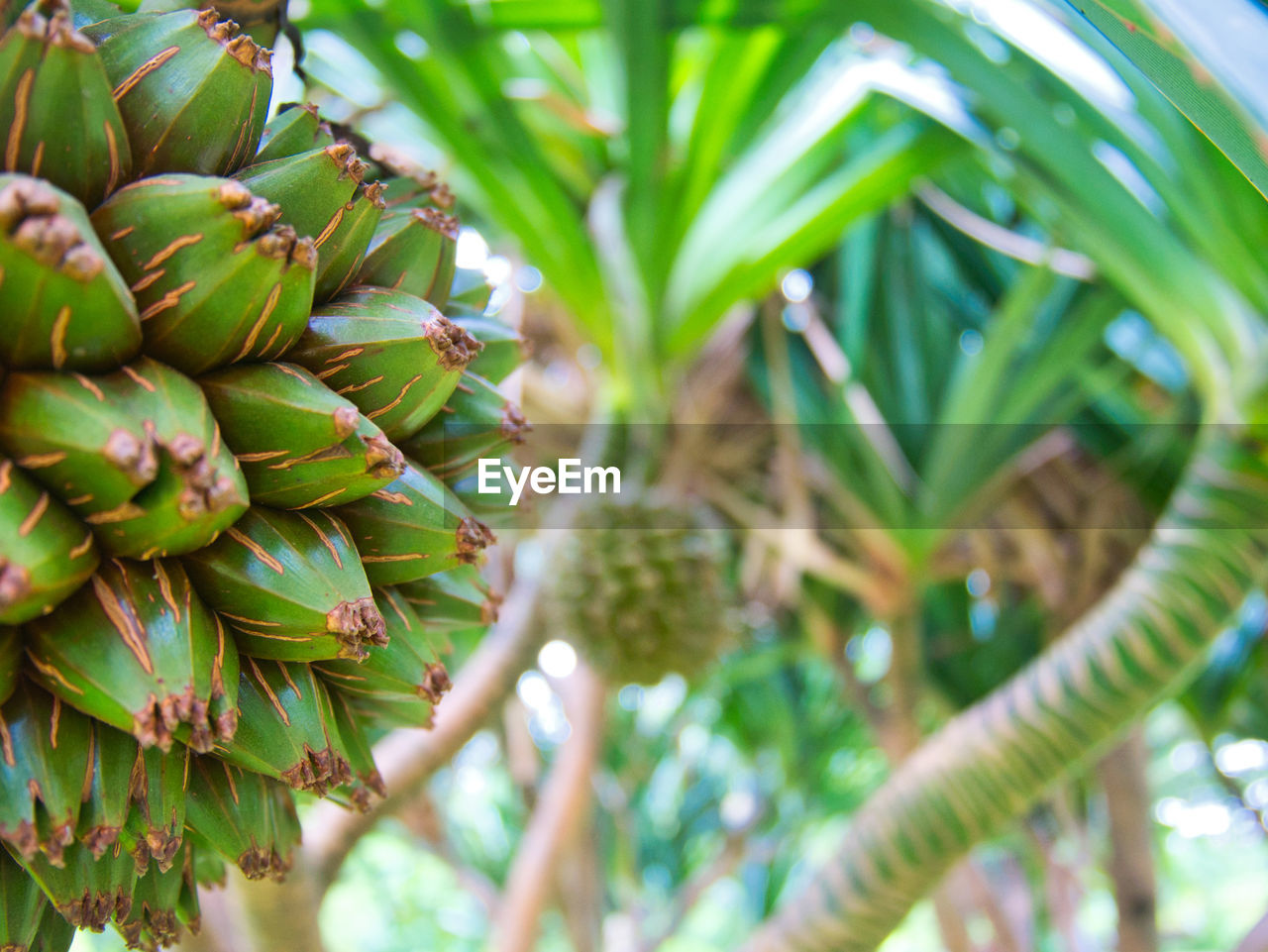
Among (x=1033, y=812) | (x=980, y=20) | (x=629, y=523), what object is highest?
(x=980, y=20)

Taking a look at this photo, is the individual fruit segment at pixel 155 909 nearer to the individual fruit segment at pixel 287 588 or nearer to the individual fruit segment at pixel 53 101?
the individual fruit segment at pixel 287 588

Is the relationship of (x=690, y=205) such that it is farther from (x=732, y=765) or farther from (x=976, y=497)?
(x=732, y=765)

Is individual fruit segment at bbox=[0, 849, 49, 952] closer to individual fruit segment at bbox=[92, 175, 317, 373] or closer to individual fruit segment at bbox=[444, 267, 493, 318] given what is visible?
individual fruit segment at bbox=[92, 175, 317, 373]

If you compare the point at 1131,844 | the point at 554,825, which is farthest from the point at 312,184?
the point at 1131,844

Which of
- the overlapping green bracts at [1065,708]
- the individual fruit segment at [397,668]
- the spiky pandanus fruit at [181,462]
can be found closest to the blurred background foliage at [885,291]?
the overlapping green bracts at [1065,708]

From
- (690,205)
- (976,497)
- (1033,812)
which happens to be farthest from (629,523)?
(1033,812)

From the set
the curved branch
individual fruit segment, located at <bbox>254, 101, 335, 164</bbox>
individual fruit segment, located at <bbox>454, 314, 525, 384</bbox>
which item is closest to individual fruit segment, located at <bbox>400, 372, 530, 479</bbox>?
individual fruit segment, located at <bbox>454, 314, 525, 384</bbox>

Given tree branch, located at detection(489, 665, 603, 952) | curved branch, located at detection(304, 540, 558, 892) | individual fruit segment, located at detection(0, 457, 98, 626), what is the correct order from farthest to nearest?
tree branch, located at detection(489, 665, 603, 952), curved branch, located at detection(304, 540, 558, 892), individual fruit segment, located at detection(0, 457, 98, 626)
